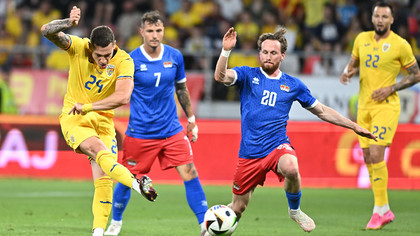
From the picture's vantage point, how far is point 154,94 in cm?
916

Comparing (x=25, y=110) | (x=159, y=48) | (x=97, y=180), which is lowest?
(x=25, y=110)

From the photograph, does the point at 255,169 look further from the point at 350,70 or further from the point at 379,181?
the point at 350,70

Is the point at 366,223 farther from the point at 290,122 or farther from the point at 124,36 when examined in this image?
the point at 124,36

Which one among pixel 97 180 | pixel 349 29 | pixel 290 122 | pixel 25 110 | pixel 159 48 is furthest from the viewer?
pixel 349 29

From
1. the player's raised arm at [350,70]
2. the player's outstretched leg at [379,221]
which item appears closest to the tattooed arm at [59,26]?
the player's raised arm at [350,70]

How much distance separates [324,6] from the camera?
1919 centimetres

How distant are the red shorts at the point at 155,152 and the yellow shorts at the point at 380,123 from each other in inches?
103

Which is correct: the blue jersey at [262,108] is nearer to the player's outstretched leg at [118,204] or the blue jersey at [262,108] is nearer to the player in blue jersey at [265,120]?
the player in blue jersey at [265,120]

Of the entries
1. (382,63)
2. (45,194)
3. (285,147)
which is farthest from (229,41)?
(45,194)

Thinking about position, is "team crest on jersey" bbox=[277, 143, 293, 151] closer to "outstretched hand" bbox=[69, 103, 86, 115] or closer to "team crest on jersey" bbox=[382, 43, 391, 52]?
"outstretched hand" bbox=[69, 103, 86, 115]

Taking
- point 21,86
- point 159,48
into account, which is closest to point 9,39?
point 21,86

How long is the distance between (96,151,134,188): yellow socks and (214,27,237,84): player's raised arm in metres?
1.33

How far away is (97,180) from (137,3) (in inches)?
477

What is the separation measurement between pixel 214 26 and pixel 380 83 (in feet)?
29.9
